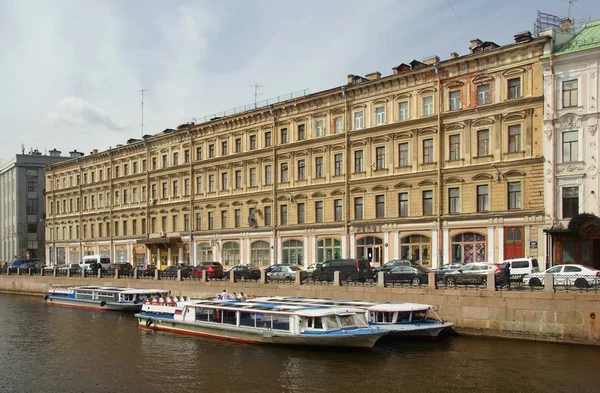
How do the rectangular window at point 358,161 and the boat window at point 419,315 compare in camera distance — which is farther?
the rectangular window at point 358,161

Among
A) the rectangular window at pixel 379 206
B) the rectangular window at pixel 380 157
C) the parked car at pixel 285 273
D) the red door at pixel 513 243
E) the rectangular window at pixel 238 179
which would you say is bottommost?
the parked car at pixel 285 273

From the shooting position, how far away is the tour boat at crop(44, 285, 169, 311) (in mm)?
42094

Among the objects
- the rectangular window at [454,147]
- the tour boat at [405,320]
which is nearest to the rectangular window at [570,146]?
the rectangular window at [454,147]

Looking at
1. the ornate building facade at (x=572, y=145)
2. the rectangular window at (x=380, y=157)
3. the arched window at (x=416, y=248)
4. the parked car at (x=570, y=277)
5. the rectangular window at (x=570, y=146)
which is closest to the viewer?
the parked car at (x=570, y=277)

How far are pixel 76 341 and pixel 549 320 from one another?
2053 centimetres

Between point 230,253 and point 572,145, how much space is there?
98.1ft

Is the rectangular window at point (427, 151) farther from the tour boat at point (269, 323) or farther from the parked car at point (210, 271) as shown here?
the tour boat at point (269, 323)

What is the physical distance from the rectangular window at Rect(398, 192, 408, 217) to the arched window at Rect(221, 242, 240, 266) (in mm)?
16674

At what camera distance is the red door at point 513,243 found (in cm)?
3847

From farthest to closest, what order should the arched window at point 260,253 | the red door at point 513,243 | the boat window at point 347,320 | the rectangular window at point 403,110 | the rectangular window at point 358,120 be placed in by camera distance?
the arched window at point 260,253 → the rectangular window at point 358,120 → the rectangular window at point 403,110 → the red door at point 513,243 → the boat window at point 347,320

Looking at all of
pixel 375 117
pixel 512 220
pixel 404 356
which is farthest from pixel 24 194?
pixel 404 356

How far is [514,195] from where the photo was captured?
3912 centimetres

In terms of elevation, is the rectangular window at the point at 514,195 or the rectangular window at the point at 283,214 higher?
the rectangular window at the point at 514,195

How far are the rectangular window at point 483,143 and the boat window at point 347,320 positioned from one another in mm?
18051
